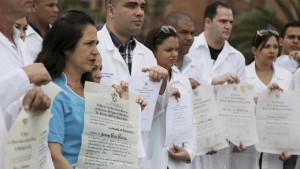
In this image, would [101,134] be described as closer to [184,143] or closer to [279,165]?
[184,143]

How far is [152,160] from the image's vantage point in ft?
23.3

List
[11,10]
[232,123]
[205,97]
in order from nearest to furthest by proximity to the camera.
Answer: [11,10], [205,97], [232,123]

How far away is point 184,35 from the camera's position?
8344 millimetres

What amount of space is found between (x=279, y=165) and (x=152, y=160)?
256 cm

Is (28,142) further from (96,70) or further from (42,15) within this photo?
(42,15)

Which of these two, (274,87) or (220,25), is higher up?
(220,25)

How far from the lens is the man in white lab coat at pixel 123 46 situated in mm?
6547

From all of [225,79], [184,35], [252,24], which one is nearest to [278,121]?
[225,79]

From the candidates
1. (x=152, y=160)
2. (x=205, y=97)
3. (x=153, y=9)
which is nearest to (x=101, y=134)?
(x=152, y=160)

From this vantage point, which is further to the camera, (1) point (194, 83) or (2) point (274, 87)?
(2) point (274, 87)

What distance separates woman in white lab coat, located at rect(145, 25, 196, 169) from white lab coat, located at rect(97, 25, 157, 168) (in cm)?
35

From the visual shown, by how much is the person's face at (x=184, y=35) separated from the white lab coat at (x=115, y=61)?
5.11 feet

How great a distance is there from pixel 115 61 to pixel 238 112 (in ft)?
8.03

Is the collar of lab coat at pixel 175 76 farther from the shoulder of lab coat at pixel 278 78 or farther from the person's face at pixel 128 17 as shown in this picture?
the shoulder of lab coat at pixel 278 78
